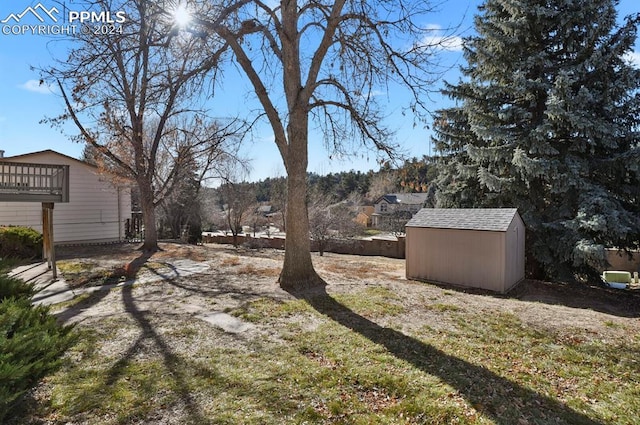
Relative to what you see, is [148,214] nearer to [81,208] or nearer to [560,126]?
[81,208]

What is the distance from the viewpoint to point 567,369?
3.83 m

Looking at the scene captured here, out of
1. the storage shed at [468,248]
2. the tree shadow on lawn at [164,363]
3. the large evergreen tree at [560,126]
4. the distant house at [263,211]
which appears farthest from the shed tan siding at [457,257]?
the distant house at [263,211]

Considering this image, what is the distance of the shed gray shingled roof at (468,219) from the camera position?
831cm

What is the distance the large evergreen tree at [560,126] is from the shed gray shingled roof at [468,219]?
2026 mm

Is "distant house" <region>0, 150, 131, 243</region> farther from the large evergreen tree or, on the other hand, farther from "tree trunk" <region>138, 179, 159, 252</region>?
the large evergreen tree

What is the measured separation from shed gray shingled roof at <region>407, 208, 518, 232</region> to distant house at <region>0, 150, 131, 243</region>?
12361 mm

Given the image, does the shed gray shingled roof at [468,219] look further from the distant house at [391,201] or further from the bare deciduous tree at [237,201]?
the distant house at [391,201]

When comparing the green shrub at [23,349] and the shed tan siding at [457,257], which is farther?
the shed tan siding at [457,257]

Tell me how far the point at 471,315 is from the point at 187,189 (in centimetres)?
1952

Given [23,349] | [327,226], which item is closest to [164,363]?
[23,349]

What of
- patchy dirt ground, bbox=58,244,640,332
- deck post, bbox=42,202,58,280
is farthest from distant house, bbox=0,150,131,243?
deck post, bbox=42,202,58,280

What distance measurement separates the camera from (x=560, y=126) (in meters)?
9.81

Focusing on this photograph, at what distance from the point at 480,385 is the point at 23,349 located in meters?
3.83

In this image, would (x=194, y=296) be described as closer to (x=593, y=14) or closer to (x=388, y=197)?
(x=593, y=14)
